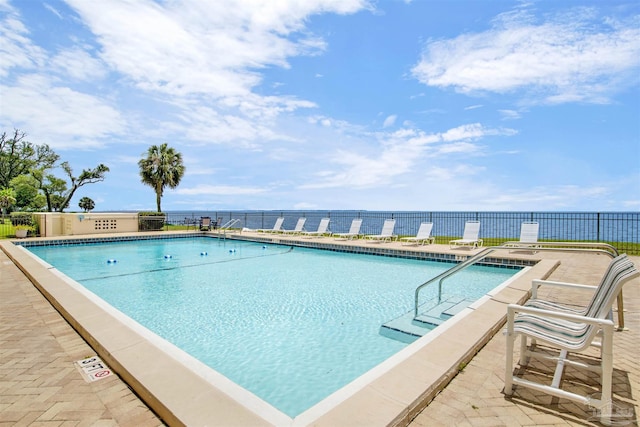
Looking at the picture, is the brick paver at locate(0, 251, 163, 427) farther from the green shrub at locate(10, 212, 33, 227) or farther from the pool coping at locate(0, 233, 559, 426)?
the green shrub at locate(10, 212, 33, 227)

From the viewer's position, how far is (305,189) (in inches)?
982

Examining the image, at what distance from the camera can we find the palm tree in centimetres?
2356

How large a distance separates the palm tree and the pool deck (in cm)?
2200

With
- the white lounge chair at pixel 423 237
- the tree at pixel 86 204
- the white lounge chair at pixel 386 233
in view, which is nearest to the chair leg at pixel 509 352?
the white lounge chair at pixel 423 237

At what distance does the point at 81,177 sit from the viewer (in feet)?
120

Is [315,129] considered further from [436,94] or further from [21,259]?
[21,259]

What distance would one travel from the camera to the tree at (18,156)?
110 feet

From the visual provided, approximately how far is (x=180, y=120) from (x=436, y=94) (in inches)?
496

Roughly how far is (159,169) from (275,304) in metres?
21.5

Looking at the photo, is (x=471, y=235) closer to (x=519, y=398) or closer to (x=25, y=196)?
(x=519, y=398)

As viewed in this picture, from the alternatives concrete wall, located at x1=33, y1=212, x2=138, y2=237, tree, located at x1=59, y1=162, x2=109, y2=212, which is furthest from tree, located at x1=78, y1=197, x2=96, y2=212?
tree, located at x1=59, y1=162, x2=109, y2=212

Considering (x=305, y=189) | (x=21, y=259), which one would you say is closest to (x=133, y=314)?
(x=21, y=259)

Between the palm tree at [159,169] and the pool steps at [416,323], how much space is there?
23.0m

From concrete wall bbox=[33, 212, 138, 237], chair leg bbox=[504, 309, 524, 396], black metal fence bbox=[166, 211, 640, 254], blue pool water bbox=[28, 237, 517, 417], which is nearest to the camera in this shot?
chair leg bbox=[504, 309, 524, 396]
